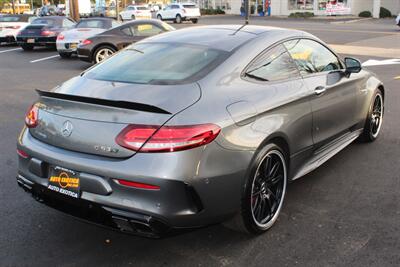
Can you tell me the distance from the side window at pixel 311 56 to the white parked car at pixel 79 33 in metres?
11.7

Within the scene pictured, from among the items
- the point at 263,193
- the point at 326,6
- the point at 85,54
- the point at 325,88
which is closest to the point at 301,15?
the point at 326,6

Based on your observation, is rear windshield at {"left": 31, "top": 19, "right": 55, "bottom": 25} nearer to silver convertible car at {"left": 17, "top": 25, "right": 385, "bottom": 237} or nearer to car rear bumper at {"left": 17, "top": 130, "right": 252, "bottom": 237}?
silver convertible car at {"left": 17, "top": 25, "right": 385, "bottom": 237}

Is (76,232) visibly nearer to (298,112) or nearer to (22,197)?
(22,197)

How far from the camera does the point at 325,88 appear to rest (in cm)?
454

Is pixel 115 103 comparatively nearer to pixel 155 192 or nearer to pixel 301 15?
pixel 155 192

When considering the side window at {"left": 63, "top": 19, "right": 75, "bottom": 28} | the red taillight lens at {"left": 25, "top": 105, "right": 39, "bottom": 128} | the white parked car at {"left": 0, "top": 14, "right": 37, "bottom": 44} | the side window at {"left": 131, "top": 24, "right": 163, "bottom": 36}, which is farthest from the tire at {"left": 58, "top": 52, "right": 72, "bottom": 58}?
the red taillight lens at {"left": 25, "top": 105, "right": 39, "bottom": 128}

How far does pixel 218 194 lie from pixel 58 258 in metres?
1.25

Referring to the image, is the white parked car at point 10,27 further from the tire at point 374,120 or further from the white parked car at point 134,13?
the white parked car at point 134,13

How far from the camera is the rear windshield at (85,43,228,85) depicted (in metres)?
3.62

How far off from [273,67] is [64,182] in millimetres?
1962

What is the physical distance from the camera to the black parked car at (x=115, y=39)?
13641 millimetres

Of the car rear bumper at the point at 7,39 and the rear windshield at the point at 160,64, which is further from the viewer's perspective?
the car rear bumper at the point at 7,39

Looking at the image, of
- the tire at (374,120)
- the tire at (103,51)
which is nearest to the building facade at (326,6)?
the tire at (103,51)

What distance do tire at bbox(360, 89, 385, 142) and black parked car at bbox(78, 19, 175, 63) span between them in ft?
27.7
